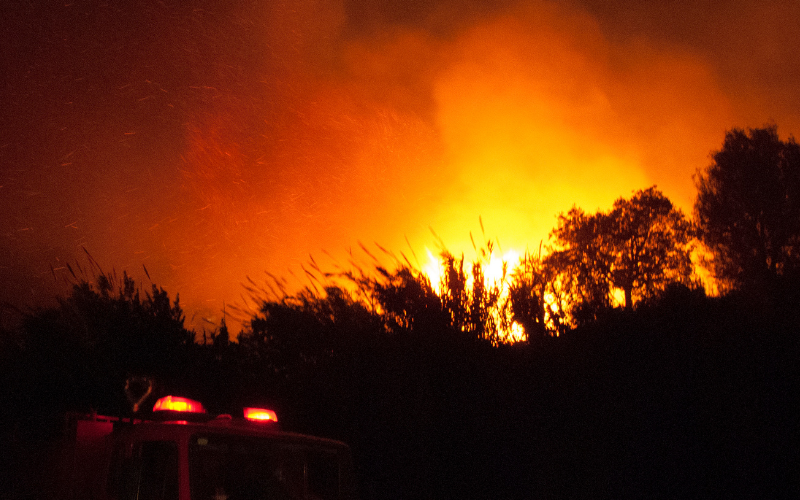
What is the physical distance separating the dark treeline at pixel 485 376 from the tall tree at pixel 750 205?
15021 mm

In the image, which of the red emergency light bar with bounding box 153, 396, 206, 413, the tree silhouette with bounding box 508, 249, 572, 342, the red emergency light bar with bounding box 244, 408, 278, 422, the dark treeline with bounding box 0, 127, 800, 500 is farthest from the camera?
the tree silhouette with bounding box 508, 249, 572, 342

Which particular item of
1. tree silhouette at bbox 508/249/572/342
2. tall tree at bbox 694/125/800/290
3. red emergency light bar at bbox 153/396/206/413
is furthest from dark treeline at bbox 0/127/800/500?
tall tree at bbox 694/125/800/290

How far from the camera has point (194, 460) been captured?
3.83 m

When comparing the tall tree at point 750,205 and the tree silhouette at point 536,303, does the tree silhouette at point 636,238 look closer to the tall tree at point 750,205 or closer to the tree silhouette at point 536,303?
the tall tree at point 750,205

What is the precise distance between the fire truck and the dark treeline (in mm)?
577

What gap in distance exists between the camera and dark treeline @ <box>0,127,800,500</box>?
7875 mm

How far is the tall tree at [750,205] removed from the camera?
24.0m

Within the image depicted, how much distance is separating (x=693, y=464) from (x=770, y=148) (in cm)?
2335

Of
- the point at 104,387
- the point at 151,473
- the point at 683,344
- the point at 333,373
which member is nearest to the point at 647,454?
the point at 683,344

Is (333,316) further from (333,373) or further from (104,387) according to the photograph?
(104,387)

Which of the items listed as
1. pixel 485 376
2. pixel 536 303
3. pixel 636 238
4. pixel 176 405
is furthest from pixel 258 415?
pixel 636 238

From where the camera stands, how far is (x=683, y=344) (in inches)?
340

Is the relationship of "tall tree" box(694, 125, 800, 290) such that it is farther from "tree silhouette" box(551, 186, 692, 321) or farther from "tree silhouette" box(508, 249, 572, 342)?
"tree silhouette" box(508, 249, 572, 342)

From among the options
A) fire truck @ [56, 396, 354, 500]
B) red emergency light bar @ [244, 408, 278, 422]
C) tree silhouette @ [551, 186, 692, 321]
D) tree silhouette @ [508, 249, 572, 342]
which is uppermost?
tree silhouette @ [551, 186, 692, 321]
